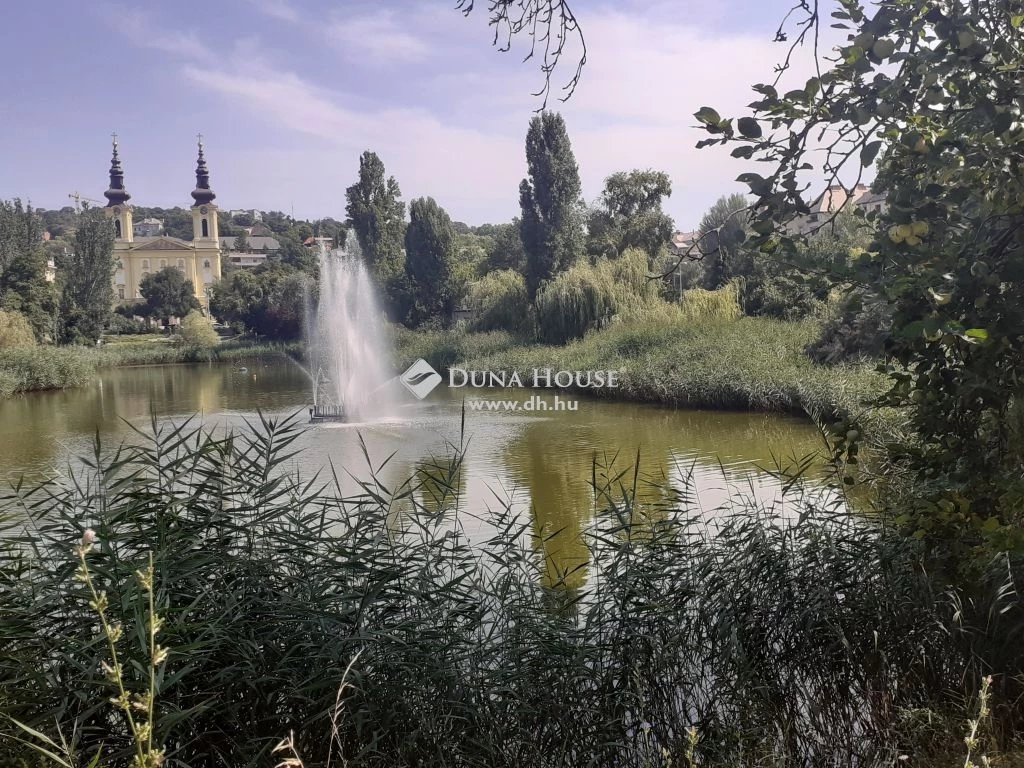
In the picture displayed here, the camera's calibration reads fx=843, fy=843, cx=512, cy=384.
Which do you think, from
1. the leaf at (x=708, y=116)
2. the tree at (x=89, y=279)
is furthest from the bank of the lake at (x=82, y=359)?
the leaf at (x=708, y=116)

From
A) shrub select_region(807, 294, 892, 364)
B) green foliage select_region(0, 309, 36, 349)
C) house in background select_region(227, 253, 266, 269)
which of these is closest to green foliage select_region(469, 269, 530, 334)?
shrub select_region(807, 294, 892, 364)

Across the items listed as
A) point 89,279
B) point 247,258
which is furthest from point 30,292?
point 247,258

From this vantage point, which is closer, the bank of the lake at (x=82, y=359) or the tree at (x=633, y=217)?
the bank of the lake at (x=82, y=359)

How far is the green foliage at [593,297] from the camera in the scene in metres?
21.5

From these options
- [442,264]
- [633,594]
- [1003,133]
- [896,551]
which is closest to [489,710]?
[633,594]

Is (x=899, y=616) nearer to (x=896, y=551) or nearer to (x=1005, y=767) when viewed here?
(x=896, y=551)

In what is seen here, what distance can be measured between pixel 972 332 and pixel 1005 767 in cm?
115

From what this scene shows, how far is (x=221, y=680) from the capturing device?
104 inches

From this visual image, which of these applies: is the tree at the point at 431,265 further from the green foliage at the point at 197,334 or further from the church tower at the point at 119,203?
the church tower at the point at 119,203

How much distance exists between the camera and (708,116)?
2.45 metres

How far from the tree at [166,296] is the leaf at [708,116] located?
5229cm

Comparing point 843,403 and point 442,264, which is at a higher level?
point 442,264

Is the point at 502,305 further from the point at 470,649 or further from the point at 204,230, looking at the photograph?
the point at 204,230

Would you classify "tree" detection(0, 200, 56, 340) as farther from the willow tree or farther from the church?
the church
